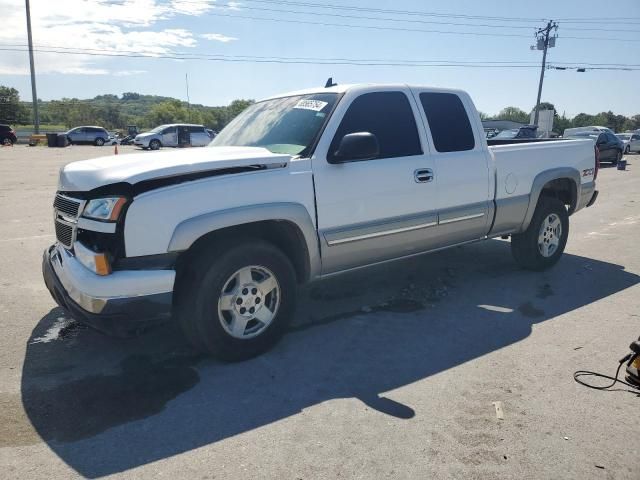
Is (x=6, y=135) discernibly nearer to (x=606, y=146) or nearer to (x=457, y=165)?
(x=606, y=146)

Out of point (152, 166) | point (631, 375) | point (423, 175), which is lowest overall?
point (631, 375)

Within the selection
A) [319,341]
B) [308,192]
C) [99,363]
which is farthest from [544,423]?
[99,363]

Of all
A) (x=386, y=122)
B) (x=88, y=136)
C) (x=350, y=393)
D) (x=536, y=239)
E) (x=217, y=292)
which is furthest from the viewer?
(x=88, y=136)

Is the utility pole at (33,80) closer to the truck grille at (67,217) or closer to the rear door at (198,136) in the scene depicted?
the rear door at (198,136)

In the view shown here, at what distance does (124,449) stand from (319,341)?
176 centimetres

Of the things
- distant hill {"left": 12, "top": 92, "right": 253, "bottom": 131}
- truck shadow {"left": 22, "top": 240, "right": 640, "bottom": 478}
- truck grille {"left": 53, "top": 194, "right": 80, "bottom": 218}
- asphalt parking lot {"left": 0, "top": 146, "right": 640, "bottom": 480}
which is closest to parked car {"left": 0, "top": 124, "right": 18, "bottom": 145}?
asphalt parking lot {"left": 0, "top": 146, "right": 640, "bottom": 480}

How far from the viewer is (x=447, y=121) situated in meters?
4.95

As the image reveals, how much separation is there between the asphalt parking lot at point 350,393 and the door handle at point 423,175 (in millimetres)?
1206

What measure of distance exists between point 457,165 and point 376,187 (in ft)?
3.59

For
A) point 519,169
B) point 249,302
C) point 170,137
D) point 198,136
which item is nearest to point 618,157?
point 519,169

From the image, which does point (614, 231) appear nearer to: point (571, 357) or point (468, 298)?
point (468, 298)

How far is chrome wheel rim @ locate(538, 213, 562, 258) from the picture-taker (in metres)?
5.97

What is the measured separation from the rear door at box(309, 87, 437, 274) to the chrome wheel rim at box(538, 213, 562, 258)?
1.91m

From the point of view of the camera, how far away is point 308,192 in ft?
12.6
